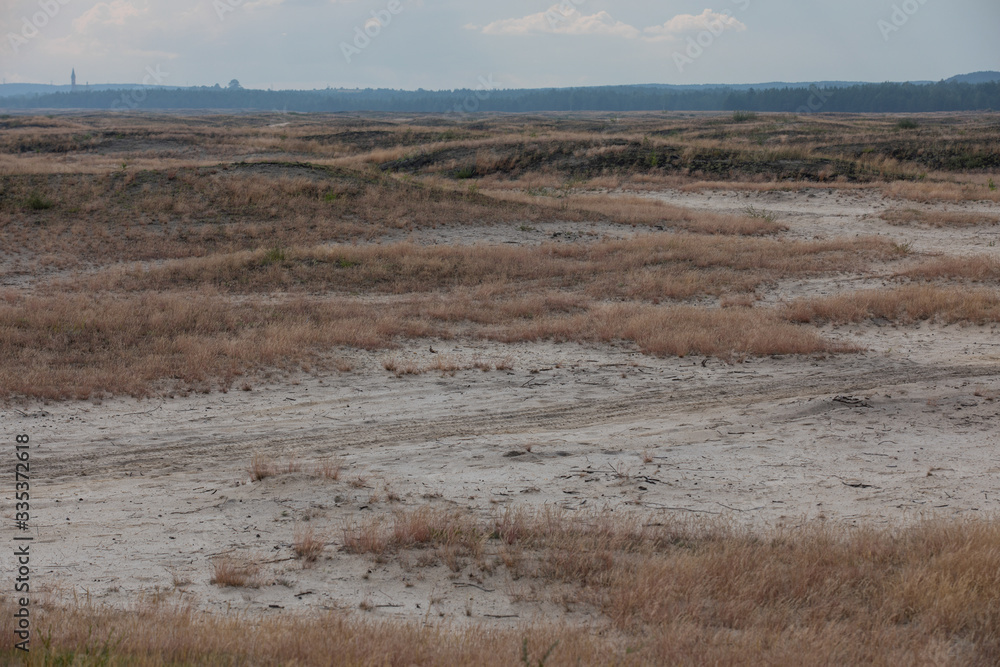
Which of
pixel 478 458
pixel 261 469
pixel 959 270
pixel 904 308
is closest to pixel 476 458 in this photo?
pixel 478 458

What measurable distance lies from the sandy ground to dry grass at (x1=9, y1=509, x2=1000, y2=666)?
363mm

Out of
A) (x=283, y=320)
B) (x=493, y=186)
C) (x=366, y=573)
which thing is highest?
(x=493, y=186)

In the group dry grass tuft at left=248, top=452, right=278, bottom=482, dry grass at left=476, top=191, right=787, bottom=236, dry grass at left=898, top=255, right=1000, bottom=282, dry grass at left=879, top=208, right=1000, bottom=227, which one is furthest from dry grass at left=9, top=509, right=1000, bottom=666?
dry grass at left=879, top=208, right=1000, bottom=227

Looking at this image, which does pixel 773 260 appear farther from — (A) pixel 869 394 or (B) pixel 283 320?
(B) pixel 283 320

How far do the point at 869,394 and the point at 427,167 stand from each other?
32.4m

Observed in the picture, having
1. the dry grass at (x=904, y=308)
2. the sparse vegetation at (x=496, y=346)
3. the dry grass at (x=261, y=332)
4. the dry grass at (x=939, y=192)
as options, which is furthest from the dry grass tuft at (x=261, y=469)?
the dry grass at (x=939, y=192)

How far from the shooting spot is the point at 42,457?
7.41 m

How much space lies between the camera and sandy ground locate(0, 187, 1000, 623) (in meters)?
5.48

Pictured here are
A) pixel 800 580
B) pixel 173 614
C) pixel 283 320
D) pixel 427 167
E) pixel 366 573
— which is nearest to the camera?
pixel 173 614

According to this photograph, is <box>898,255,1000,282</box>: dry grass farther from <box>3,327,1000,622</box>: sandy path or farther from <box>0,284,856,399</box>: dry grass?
<box>3,327,1000,622</box>: sandy path

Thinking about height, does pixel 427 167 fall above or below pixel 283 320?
above

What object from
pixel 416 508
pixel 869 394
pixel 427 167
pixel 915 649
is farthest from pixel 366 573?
pixel 427 167

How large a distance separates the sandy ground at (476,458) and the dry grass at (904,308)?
1.59 meters

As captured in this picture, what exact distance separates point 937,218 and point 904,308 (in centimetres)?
1342
